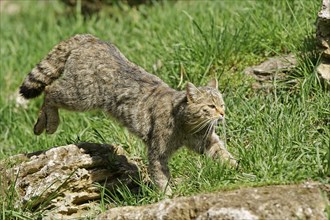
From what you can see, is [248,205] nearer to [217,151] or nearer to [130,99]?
[217,151]

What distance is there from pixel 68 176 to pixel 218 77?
7.35 ft

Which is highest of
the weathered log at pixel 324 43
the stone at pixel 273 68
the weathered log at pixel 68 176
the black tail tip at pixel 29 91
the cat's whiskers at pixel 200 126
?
the weathered log at pixel 324 43

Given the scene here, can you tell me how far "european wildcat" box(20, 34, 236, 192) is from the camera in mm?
6602

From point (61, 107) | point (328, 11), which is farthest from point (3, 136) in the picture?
point (328, 11)

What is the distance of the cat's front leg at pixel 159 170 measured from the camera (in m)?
6.43

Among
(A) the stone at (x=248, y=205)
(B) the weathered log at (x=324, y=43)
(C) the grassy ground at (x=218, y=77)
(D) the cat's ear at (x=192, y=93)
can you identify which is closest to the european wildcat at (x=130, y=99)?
(D) the cat's ear at (x=192, y=93)

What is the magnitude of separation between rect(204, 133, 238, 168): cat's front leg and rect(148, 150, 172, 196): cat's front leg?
37 centimetres

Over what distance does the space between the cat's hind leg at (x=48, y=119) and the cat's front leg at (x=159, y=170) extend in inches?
53.6

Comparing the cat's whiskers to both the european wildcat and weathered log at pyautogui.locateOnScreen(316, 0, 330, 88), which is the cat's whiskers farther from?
weathered log at pyautogui.locateOnScreen(316, 0, 330, 88)

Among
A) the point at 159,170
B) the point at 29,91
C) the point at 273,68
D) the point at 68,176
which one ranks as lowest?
the point at 68,176

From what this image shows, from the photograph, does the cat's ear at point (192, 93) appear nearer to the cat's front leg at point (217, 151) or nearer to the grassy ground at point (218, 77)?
the cat's front leg at point (217, 151)

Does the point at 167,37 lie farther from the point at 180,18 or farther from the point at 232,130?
the point at 232,130

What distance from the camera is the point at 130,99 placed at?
702 centimetres

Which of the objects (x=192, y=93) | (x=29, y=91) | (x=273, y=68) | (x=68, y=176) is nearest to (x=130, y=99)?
(x=192, y=93)
